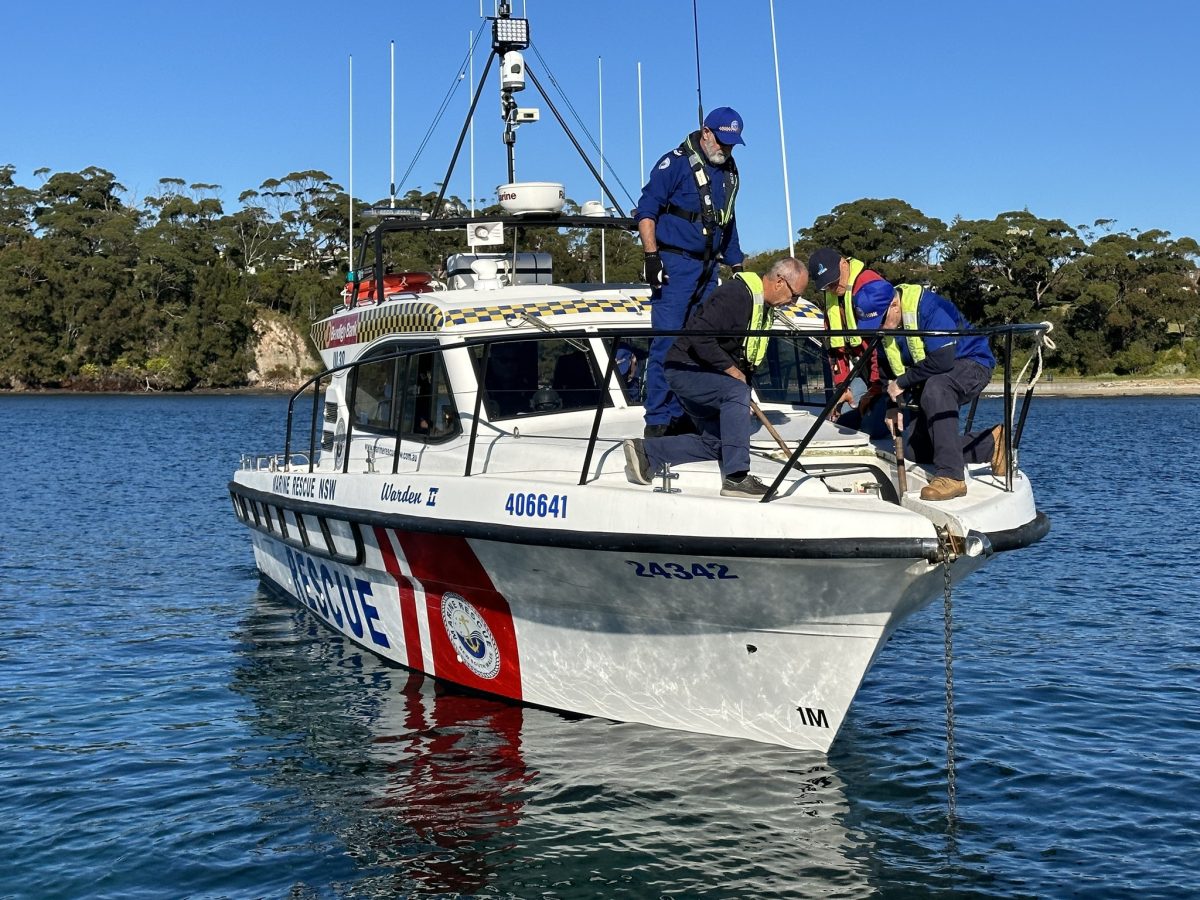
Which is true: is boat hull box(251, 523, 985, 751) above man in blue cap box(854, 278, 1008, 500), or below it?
below

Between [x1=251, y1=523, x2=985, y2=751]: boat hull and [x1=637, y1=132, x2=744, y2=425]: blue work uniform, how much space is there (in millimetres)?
1210

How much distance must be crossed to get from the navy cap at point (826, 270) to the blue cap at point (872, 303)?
18 cm

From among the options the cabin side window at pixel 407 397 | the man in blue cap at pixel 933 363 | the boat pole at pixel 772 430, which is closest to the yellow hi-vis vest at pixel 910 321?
the man in blue cap at pixel 933 363

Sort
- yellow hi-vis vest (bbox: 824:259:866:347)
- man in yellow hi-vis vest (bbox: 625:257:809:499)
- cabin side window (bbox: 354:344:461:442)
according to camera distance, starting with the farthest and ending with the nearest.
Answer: cabin side window (bbox: 354:344:461:442)
yellow hi-vis vest (bbox: 824:259:866:347)
man in yellow hi-vis vest (bbox: 625:257:809:499)

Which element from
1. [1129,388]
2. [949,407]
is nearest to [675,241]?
[949,407]

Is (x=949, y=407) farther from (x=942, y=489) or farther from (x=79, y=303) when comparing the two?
(x=79, y=303)

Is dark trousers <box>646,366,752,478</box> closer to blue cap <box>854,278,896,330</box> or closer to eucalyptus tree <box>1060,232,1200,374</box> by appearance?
blue cap <box>854,278,896,330</box>

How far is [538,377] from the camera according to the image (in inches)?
347

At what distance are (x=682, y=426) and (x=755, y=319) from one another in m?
0.99

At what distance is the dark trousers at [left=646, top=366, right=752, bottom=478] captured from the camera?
687cm

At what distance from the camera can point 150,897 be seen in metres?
5.90

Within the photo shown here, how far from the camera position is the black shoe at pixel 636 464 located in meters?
7.15

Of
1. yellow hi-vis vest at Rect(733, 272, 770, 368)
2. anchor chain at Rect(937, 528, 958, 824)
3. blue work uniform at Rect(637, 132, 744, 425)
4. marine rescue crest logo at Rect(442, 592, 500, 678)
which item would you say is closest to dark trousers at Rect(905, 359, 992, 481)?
anchor chain at Rect(937, 528, 958, 824)

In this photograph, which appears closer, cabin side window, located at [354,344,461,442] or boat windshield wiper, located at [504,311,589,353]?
boat windshield wiper, located at [504,311,589,353]
